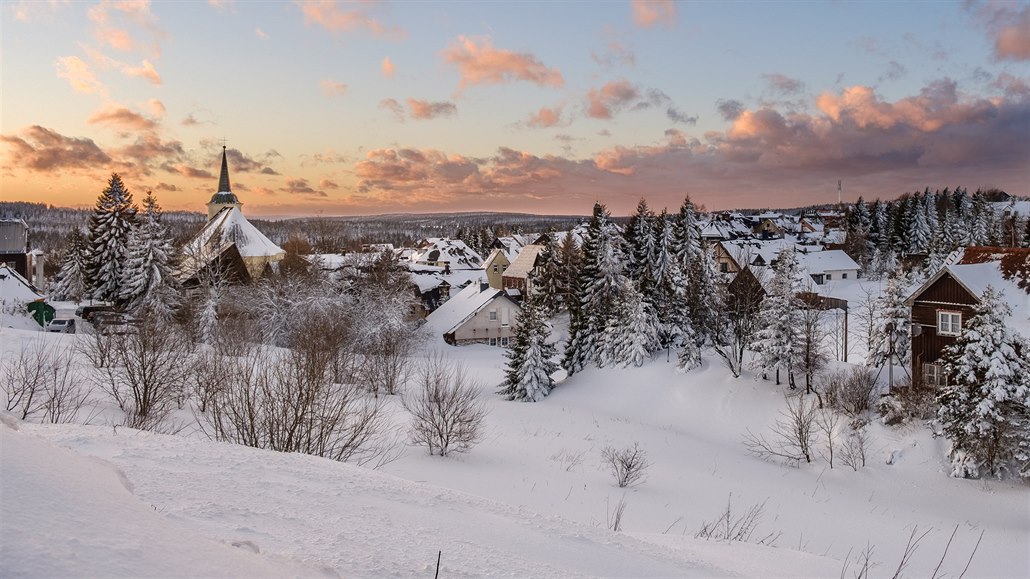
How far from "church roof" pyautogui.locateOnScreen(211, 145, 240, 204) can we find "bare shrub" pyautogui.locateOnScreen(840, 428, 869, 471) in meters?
71.1

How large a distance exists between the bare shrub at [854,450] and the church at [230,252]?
39.0 meters

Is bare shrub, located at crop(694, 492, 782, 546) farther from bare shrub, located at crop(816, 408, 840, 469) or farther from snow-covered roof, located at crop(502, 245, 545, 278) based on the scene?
snow-covered roof, located at crop(502, 245, 545, 278)

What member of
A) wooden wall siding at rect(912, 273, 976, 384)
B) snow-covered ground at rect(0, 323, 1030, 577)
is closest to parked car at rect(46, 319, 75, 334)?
snow-covered ground at rect(0, 323, 1030, 577)

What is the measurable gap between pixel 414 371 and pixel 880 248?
78.9 meters

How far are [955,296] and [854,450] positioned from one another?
8681 mm

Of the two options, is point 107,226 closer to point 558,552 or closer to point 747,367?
point 747,367

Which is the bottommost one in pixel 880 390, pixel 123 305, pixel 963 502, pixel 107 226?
pixel 963 502

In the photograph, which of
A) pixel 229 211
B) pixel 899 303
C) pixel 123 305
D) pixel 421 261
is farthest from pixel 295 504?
pixel 421 261

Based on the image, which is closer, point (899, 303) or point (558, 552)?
point (558, 552)

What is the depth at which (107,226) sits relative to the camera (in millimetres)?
42000

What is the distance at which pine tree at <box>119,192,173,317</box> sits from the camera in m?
39.8

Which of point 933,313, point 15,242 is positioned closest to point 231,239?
point 15,242

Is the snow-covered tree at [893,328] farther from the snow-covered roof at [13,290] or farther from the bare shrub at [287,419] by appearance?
the snow-covered roof at [13,290]

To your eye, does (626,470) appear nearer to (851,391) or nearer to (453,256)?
(851,391)
